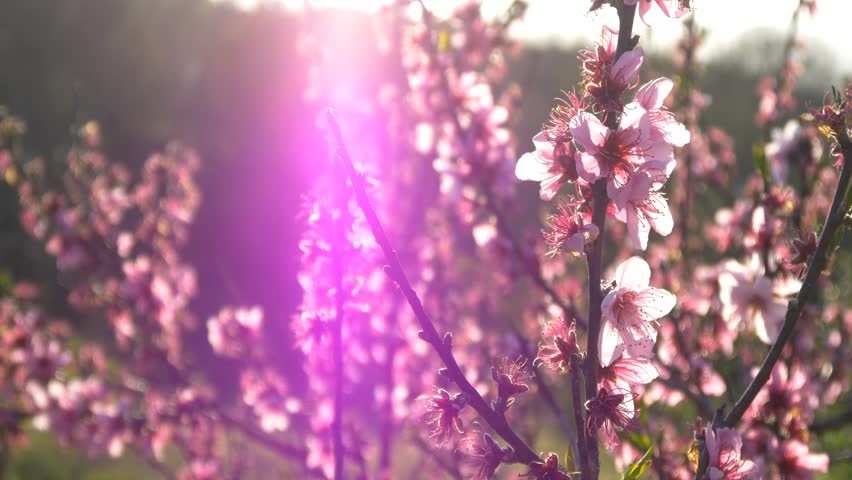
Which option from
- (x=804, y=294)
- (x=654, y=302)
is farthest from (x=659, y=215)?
(x=804, y=294)

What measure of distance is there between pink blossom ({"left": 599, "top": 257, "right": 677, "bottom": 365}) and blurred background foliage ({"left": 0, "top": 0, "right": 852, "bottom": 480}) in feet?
20.1

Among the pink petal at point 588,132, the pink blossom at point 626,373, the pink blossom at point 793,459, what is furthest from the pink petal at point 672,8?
the pink blossom at point 793,459

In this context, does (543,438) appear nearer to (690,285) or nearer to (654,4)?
(690,285)

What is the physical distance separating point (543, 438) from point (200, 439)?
135 inches

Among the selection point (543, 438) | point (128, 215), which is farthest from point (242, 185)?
point (543, 438)

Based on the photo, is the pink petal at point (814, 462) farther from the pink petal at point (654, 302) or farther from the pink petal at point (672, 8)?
the pink petal at point (672, 8)

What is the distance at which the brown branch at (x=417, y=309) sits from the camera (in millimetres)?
965

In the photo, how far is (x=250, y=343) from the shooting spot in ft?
9.63

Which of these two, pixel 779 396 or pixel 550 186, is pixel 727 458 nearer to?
pixel 550 186

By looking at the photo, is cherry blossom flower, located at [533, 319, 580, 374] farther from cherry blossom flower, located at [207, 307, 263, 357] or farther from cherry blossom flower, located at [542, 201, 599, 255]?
cherry blossom flower, located at [207, 307, 263, 357]

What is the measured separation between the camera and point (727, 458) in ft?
3.79

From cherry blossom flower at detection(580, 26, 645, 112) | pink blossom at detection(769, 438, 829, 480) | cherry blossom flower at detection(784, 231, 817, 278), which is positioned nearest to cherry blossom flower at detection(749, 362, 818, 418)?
pink blossom at detection(769, 438, 829, 480)

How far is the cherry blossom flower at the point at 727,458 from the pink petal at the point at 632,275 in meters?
0.25

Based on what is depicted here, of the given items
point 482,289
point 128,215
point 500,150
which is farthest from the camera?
point 128,215
